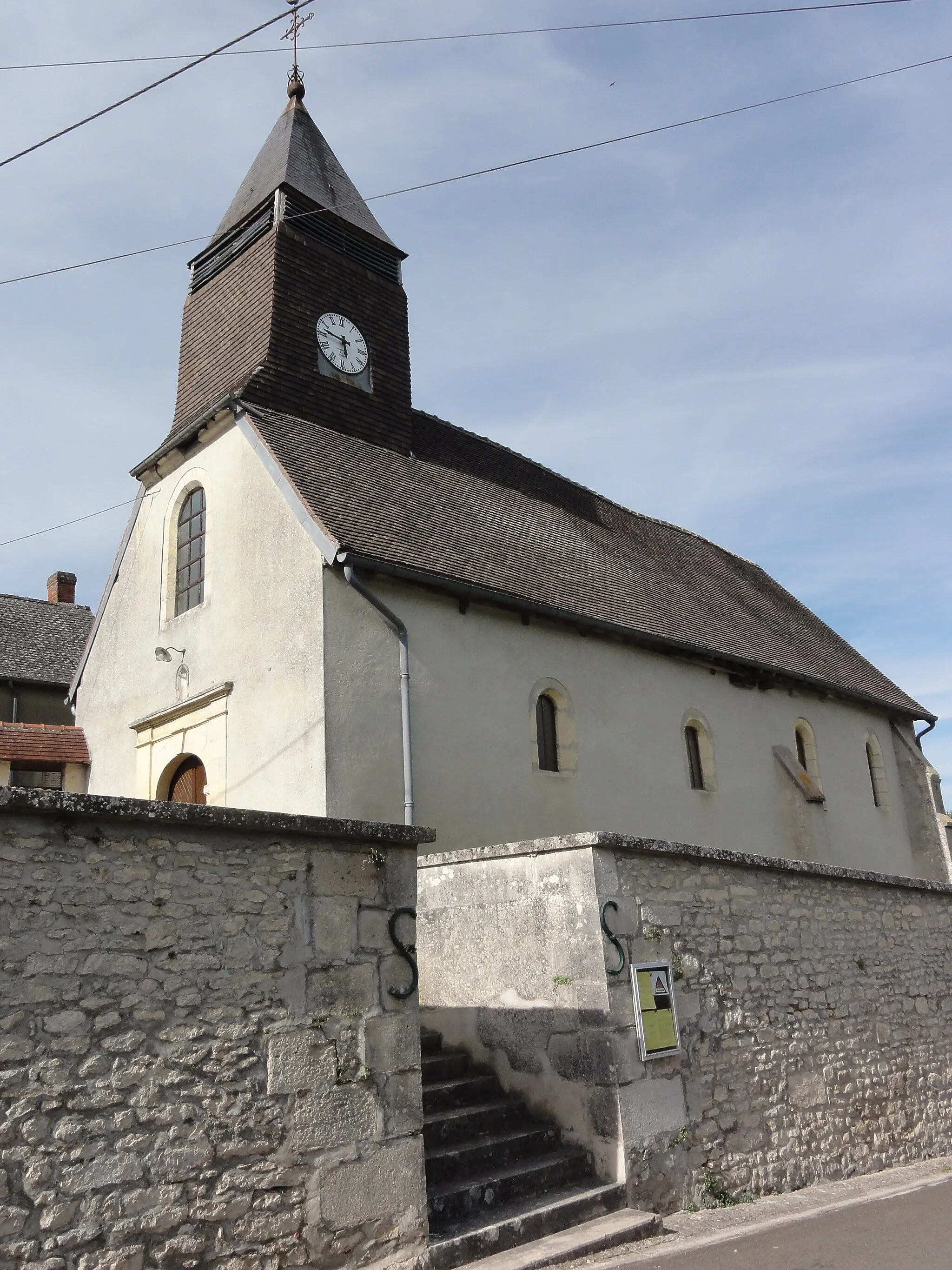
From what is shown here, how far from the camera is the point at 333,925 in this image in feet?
18.6

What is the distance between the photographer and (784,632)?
1895 cm

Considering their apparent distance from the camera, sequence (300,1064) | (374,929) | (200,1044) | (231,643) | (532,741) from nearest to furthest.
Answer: (200,1044) → (300,1064) → (374,929) → (231,643) → (532,741)

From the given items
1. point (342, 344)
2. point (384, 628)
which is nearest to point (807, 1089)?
point (384, 628)

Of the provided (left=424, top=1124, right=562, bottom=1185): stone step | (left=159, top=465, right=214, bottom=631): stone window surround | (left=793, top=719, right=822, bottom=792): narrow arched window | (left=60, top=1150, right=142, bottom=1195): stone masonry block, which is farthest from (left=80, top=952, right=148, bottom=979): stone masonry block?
(left=793, top=719, right=822, bottom=792): narrow arched window

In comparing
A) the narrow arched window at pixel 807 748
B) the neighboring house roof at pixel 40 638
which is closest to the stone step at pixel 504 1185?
the narrow arched window at pixel 807 748

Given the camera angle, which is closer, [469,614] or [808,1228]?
[808,1228]

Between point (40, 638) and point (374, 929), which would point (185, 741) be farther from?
point (40, 638)

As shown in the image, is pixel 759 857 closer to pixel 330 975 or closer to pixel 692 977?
pixel 692 977

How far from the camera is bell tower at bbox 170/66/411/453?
13930 mm

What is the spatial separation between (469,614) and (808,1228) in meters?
7.11

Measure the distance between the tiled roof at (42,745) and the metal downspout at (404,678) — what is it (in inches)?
214

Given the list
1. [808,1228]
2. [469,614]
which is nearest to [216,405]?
[469,614]

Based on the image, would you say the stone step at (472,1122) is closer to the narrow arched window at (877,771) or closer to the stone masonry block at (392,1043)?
the stone masonry block at (392,1043)

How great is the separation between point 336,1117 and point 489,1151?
1637 millimetres
